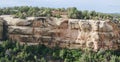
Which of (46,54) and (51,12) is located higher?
(51,12)

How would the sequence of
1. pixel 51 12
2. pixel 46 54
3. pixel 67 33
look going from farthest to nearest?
pixel 51 12
pixel 67 33
pixel 46 54

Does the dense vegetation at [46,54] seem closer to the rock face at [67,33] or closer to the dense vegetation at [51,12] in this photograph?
the rock face at [67,33]

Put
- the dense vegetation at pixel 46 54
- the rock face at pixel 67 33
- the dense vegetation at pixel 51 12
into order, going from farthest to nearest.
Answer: the dense vegetation at pixel 51 12 < the rock face at pixel 67 33 < the dense vegetation at pixel 46 54

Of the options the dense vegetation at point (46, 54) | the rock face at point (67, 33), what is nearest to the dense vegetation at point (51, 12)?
the rock face at point (67, 33)

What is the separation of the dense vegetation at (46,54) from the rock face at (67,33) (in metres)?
0.79

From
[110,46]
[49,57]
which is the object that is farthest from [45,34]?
[110,46]

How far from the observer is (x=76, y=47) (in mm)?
56031

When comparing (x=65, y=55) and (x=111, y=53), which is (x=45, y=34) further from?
(x=111, y=53)

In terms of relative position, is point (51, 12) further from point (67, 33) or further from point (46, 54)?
point (46, 54)

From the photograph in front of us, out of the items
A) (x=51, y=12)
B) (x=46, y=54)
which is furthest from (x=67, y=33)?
(x=51, y=12)

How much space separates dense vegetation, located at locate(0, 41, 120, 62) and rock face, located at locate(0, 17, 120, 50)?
0.79m

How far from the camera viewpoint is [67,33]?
56.0 m

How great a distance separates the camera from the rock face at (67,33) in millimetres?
54906

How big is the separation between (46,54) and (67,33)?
132 inches
